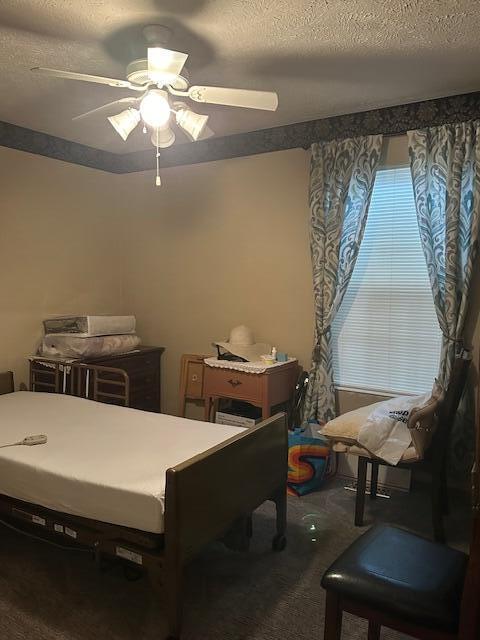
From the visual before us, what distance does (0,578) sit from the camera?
2.38 metres

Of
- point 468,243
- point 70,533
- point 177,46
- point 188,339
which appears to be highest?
point 177,46

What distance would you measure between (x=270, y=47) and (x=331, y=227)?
1358 millimetres

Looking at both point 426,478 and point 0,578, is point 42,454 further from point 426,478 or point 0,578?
point 426,478

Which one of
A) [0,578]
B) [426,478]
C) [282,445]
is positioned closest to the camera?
[0,578]

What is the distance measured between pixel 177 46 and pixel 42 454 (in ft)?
6.71

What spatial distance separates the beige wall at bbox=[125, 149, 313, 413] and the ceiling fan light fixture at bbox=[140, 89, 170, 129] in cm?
158

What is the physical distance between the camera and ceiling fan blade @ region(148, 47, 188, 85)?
212cm

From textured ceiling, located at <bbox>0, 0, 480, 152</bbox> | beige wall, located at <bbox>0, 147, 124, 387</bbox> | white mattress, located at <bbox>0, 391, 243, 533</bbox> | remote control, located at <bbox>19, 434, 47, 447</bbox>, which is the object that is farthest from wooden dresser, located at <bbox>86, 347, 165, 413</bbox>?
textured ceiling, located at <bbox>0, 0, 480, 152</bbox>

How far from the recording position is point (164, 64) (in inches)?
86.4

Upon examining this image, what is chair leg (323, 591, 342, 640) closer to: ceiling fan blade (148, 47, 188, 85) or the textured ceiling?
ceiling fan blade (148, 47, 188, 85)

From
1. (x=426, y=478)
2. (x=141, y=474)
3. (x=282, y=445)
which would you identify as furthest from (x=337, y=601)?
(x=426, y=478)

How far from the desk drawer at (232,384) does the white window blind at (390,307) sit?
65 cm

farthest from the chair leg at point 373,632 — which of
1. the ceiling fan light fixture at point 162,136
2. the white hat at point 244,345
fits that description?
the ceiling fan light fixture at point 162,136

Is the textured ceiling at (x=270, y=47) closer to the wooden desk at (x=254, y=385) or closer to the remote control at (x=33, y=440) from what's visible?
the wooden desk at (x=254, y=385)
